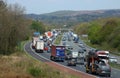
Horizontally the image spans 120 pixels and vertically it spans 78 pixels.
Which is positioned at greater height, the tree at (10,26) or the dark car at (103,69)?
the tree at (10,26)

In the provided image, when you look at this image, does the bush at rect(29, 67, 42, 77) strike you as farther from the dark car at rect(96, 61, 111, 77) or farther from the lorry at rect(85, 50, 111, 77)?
the lorry at rect(85, 50, 111, 77)

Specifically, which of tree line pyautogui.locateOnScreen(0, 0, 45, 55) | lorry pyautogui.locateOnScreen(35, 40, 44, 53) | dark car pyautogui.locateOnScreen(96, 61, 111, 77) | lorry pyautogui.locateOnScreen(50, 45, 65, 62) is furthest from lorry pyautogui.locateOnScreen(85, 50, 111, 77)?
lorry pyautogui.locateOnScreen(35, 40, 44, 53)

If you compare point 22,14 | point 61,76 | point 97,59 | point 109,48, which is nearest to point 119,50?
point 109,48

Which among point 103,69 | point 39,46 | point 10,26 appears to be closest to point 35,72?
point 103,69

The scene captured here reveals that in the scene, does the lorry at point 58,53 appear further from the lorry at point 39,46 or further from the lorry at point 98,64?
the lorry at point 39,46

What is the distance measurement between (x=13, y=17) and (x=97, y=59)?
36.8m

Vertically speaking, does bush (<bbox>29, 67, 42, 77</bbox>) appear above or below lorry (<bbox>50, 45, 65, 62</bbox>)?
above

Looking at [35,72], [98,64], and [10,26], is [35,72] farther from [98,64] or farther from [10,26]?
[10,26]

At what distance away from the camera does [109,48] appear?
12388cm

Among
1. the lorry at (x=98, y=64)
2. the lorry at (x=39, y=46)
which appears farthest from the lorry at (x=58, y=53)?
the lorry at (x=39, y=46)

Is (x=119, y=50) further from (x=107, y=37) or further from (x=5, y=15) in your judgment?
(x=5, y=15)

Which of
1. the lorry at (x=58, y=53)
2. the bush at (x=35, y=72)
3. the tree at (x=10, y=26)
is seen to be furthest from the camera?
the tree at (x=10, y=26)

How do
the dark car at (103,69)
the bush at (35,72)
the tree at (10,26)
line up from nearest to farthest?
the bush at (35,72) → the dark car at (103,69) → the tree at (10,26)

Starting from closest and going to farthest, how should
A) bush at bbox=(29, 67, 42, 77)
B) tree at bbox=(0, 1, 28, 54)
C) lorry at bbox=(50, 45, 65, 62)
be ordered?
bush at bbox=(29, 67, 42, 77)
lorry at bbox=(50, 45, 65, 62)
tree at bbox=(0, 1, 28, 54)
